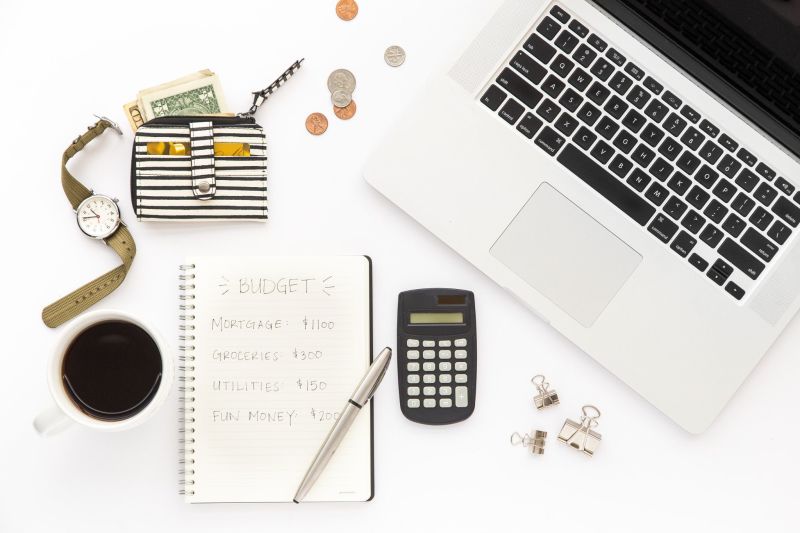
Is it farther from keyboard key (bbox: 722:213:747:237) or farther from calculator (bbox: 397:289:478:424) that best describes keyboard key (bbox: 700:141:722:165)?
calculator (bbox: 397:289:478:424)

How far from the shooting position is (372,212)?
31.0 inches

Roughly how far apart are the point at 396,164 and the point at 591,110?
0.22 m

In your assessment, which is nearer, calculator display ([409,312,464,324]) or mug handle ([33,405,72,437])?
mug handle ([33,405,72,437])

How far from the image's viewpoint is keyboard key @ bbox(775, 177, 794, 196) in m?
0.75

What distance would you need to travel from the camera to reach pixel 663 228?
0.75 m

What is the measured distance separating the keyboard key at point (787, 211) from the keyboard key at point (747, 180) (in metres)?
0.03

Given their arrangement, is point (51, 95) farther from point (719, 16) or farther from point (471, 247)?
point (719, 16)

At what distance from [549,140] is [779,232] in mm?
269

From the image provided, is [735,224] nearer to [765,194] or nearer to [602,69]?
[765,194]

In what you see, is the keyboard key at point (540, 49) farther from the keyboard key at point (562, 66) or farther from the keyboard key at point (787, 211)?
the keyboard key at point (787, 211)

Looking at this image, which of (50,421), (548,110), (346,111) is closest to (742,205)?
(548,110)

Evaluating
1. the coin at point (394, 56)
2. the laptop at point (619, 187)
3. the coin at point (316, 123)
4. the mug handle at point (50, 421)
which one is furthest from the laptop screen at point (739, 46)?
the mug handle at point (50, 421)

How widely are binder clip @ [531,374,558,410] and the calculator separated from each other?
0.07 meters

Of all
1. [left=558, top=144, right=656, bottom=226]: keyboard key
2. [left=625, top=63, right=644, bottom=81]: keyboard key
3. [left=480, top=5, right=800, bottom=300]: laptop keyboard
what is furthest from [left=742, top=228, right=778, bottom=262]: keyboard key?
[left=625, top=63, right=644, bottom=81]: keyboard key
